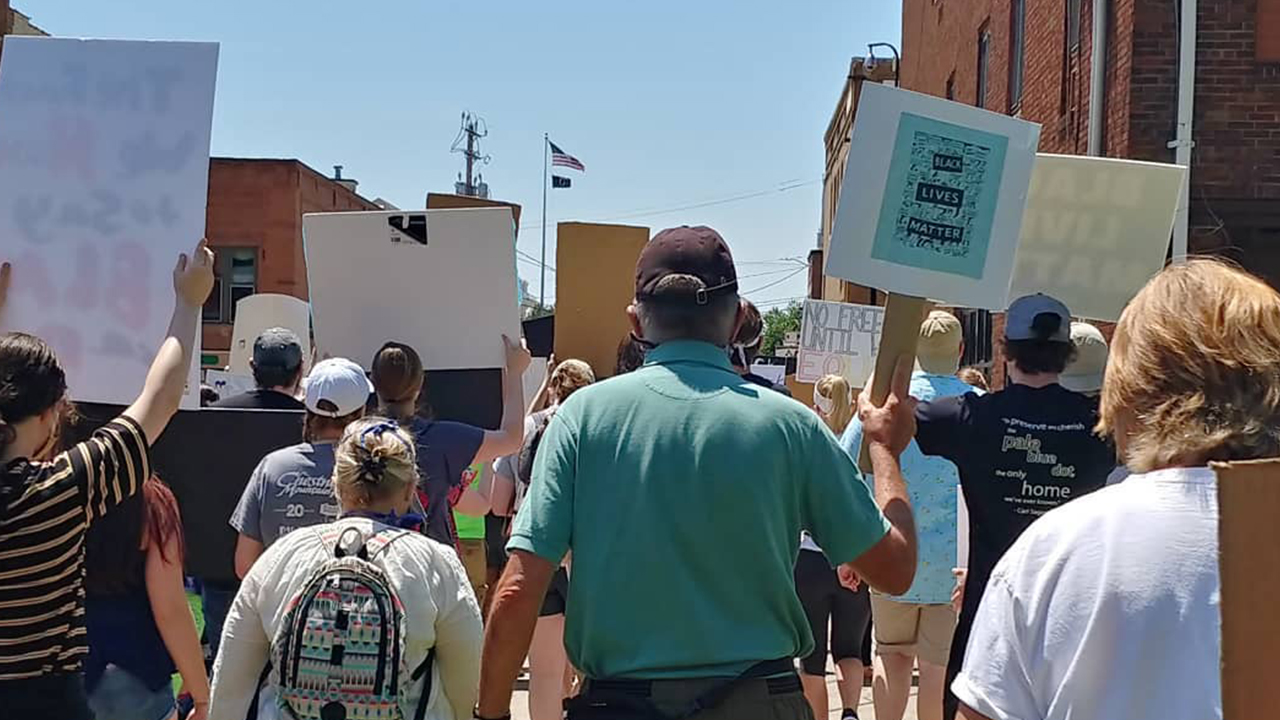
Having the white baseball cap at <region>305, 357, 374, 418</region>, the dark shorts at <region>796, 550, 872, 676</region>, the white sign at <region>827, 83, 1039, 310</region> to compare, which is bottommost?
the dark shorts at <region>796, 550, 872, 676</region>

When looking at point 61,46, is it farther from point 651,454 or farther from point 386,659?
point 651,454

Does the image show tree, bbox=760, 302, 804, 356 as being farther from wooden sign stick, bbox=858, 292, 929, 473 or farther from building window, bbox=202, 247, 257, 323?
wooden sign stick, bbox=858, 292, 929, 473

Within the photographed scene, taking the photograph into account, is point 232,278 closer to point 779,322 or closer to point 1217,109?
point 1217,109

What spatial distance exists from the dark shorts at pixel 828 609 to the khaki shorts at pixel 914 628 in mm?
192

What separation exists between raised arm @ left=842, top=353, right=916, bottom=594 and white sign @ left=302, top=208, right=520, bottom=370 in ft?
7.31

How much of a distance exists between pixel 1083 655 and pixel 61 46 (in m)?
3.36

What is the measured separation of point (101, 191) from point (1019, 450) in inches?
111

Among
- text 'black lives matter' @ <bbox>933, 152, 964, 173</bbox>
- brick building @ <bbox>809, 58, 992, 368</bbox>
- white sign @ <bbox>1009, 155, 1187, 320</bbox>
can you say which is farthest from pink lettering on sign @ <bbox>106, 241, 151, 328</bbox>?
brick building @ <bbox>809, 58, 992, 368</bbox>

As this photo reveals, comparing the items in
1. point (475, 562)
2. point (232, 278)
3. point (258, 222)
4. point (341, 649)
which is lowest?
point (475, 562)

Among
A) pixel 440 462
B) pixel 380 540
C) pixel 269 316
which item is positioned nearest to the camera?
pixel 380 540

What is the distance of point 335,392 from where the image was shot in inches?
149

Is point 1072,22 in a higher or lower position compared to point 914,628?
higher

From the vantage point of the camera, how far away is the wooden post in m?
1.51

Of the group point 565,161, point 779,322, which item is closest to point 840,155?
point 565,161
